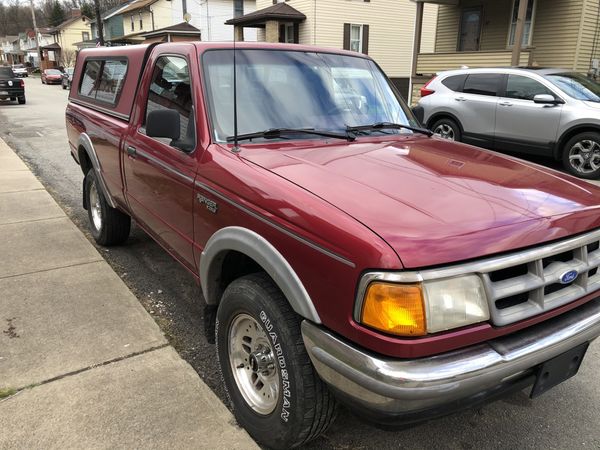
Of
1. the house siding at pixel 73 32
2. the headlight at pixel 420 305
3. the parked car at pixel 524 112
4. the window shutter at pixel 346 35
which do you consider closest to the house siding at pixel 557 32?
the parked car at pixel 524 112

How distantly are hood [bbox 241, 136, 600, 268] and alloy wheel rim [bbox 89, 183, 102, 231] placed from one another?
111 inches

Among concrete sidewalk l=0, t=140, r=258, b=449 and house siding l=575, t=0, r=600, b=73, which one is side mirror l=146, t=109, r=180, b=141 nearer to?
concrete sidewalk l=0, t=140, r=258, b=449

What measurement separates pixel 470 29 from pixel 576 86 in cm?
1065

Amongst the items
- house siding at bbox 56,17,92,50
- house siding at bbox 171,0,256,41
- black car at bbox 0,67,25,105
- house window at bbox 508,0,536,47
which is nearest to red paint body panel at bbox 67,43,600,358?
house window at bbox 508,0,536,47

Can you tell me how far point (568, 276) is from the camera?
2.11m

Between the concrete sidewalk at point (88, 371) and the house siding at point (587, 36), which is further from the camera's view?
the house siding at point (587, 36)

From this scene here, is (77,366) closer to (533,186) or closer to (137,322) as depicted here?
(137,322)

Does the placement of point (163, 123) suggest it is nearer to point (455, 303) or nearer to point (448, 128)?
point (455, 303)

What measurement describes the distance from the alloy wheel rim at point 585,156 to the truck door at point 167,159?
730cm

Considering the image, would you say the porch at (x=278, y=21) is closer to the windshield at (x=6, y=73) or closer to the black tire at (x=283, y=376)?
the windshield at (x=6, y=73)

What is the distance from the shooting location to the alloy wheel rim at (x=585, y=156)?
26.8 ft

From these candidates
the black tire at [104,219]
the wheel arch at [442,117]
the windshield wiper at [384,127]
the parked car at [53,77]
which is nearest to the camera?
the windshield wiper at [384,127]

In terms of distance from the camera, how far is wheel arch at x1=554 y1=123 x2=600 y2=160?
8.14 metres

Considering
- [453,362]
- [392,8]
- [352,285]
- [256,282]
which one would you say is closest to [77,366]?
[256,282]
